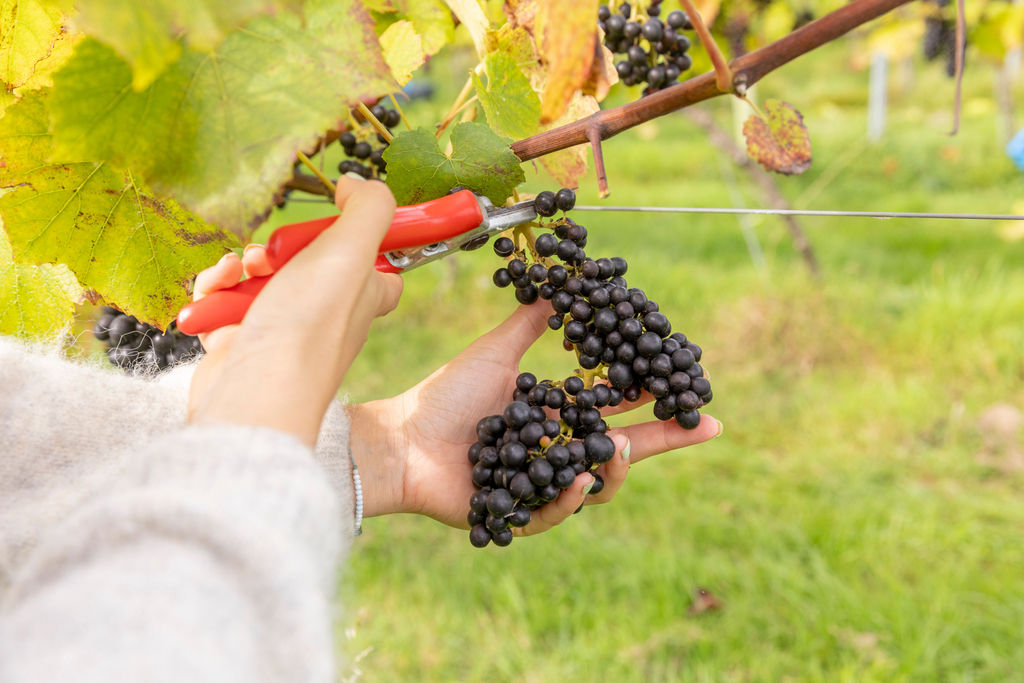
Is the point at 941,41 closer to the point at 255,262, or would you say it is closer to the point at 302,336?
the point at 255,262

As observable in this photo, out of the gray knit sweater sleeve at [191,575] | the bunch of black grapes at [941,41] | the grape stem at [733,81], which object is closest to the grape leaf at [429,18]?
the grape stem at [733,81]

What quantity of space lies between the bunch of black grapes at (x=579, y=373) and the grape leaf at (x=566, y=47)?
31cm

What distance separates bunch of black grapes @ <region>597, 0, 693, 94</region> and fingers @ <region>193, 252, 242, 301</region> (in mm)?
784

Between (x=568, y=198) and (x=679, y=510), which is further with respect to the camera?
(x=679, y=510)

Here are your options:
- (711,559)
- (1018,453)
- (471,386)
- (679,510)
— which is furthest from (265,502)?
(1018,453)

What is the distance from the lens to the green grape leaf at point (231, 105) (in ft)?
2.32

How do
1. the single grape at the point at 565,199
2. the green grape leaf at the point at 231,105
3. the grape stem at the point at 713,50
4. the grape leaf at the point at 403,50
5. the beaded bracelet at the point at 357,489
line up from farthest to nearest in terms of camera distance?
the beaded bracelet at the point at 357,489
the grape leaf at the point at 403,50
the single grape at the point at 565,199
the grape stem at the point at 713,50
the green grape leaf at the point at 231,105

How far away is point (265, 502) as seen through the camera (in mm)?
685

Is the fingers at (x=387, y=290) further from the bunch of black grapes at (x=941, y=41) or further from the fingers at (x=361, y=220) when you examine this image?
the bunch of black grapes at (x=941, y=41)

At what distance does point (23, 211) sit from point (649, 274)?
4301 millimetres

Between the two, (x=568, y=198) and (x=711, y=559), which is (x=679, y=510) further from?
(x=568, y=198)

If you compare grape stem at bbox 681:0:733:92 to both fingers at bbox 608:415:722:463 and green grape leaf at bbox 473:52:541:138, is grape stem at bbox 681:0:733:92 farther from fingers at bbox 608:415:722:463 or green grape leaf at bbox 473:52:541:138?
fingers at bbox 608:415:722:463

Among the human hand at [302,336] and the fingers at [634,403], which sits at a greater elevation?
the human hand at [302,336]

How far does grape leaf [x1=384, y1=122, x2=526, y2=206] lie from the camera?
1.00 m
